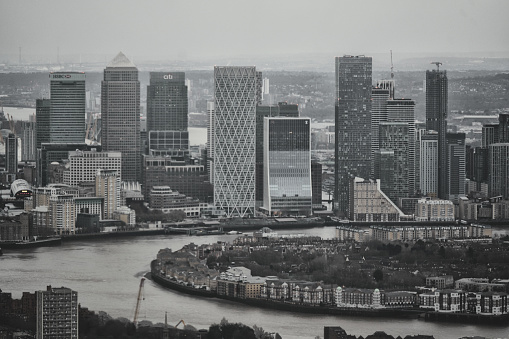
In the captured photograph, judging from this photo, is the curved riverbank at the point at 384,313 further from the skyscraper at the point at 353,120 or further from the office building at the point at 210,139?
the skyscraper at the point at 353,120

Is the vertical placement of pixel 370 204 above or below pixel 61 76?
below

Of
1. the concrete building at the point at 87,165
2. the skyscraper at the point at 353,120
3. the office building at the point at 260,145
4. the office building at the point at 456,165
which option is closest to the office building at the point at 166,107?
the concrete building at the point at 87,165

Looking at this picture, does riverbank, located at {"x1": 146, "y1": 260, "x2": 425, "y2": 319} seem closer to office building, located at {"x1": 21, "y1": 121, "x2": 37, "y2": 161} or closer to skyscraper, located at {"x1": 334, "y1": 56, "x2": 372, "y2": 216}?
skyscraper, located at {"x1": 334, "y1": 56, "x2": 372, "y2": 216}

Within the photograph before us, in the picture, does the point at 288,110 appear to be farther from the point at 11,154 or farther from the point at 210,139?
the point at 11,154

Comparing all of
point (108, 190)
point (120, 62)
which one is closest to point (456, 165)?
point (120, 62)

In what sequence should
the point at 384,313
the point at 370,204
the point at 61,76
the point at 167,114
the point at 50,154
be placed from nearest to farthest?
the point at 384,313, the point at 370,204, the point at 50,154, the point at 61,76, the point at 167,114
